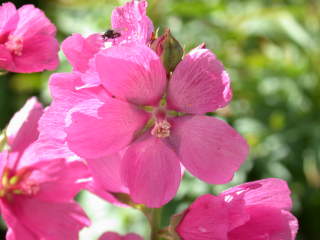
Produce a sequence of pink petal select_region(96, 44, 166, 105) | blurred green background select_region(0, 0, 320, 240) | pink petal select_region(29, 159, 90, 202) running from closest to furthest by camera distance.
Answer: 1. pink petal select_region(96, 44, 166, 105)
2. pink petal select_region(29, 159, 90, 202)
3. blurred green background select_region(0, 0, 320, 240)

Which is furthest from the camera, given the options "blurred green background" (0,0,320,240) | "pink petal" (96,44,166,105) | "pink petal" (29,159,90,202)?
"blurred green background" (0,0,320,240)

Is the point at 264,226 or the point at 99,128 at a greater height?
the point at 99,128

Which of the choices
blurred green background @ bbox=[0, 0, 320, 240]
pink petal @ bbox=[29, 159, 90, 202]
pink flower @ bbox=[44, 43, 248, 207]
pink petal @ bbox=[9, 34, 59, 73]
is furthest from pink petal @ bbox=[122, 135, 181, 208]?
blurred green background @ bbox=[0, 0, 320, 240]

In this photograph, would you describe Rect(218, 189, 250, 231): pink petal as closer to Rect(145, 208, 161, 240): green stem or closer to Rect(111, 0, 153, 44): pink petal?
Rect(145, 208, 161, 240): green stem

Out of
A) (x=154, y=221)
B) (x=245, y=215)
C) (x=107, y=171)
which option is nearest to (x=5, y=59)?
(x=107, y=171)

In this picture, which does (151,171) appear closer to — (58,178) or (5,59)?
(58,178)

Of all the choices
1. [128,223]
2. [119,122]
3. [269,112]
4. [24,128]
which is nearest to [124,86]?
[119,122]

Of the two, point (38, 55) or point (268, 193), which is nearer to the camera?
point (268, 193)
